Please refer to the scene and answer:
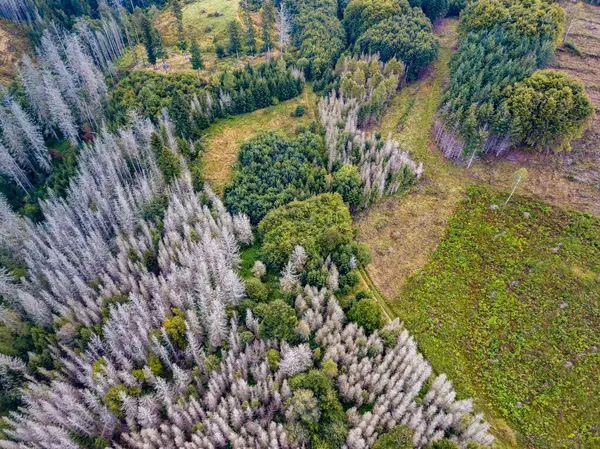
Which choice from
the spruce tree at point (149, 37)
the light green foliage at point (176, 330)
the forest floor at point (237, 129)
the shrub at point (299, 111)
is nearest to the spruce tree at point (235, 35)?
the spruce tree at point (149, 37)

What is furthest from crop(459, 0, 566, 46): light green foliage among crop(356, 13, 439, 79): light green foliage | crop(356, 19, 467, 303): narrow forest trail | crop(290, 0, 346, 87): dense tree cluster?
crop(290, 0, 346, 87): dense tree cluster

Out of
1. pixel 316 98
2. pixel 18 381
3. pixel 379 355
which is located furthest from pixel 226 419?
pixel 316 98

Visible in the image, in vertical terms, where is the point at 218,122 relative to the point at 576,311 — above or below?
→ above

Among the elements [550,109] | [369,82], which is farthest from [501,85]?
[369,82]

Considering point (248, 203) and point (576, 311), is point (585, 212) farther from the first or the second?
point (248, 203)

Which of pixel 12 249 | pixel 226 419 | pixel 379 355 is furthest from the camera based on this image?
pixel 12 249

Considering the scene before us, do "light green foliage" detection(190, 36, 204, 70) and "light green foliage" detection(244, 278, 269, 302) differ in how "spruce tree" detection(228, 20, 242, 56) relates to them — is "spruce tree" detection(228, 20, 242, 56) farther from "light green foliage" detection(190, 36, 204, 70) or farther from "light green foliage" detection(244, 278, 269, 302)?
"light green foliage" detection(244, 278, 269, 302)

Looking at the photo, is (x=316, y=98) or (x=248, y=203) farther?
(x=316, y=98)
